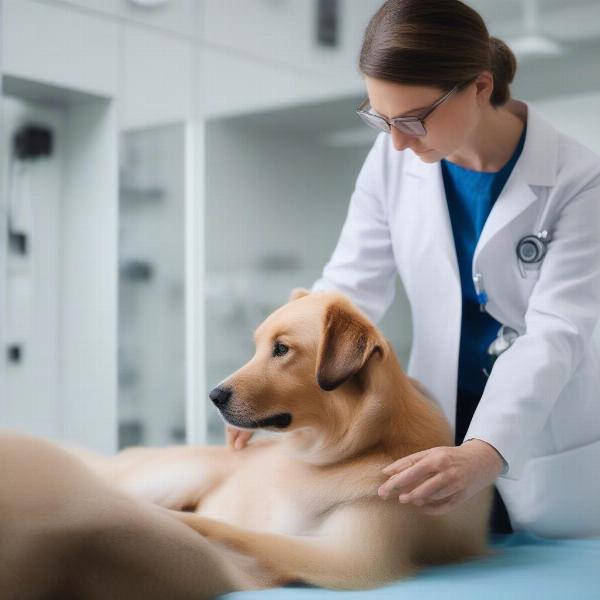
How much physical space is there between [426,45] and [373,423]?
530 millimetres

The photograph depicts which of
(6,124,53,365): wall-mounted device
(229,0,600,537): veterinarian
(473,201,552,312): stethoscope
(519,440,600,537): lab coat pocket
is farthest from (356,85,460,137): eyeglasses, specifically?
(6,124,53,365): wall-mounted device

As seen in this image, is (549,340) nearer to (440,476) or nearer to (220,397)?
(440,476)

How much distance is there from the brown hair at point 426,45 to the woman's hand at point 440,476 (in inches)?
20.3

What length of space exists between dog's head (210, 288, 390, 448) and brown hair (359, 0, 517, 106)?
34 centimetres

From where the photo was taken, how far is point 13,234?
3.24m

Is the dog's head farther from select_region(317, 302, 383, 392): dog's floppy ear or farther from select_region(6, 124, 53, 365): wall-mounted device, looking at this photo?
select_region(6, 124, 53, 365): wall-mounted device

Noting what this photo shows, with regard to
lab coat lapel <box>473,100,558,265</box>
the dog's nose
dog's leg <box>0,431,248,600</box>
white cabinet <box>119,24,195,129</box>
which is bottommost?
dog's leg <box>0,431,248,600</box>

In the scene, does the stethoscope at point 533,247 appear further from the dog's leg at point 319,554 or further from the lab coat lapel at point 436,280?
the dog's leg at point 319,554

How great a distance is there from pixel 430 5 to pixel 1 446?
0.83 metres

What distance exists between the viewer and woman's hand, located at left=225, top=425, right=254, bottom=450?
1493mm

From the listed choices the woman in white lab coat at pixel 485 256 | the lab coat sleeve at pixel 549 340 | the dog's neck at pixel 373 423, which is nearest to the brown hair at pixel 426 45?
the woman in white lab coat at pixel 485 256

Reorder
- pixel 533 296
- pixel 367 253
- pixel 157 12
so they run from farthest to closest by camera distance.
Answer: pixel 157 12
pixel 367 253
pixel 533 296

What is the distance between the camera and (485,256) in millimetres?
1438

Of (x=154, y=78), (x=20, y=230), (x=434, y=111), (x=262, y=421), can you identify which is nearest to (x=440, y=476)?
(x=262, y=421)
